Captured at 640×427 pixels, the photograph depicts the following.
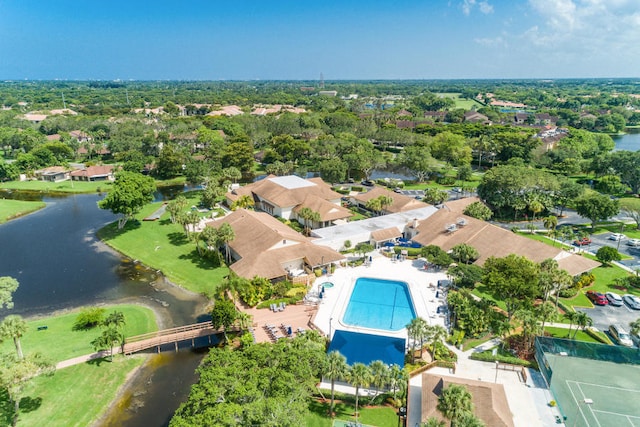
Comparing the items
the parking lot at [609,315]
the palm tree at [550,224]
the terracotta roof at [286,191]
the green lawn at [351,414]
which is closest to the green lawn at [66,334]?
the green lawn at [351,414]

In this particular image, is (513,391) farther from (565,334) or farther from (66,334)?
(66,334)

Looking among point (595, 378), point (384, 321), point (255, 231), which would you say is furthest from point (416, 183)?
point (595, 378)

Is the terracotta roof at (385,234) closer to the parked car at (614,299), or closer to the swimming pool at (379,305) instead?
the swimming pool at (379,305)

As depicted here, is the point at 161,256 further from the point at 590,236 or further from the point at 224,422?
the point at 590,236

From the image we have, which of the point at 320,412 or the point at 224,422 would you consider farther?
the point at 320,412

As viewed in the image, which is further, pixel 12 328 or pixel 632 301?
pixel 632 301

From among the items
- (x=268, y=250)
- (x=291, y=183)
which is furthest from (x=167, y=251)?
(x=291, y=183)
